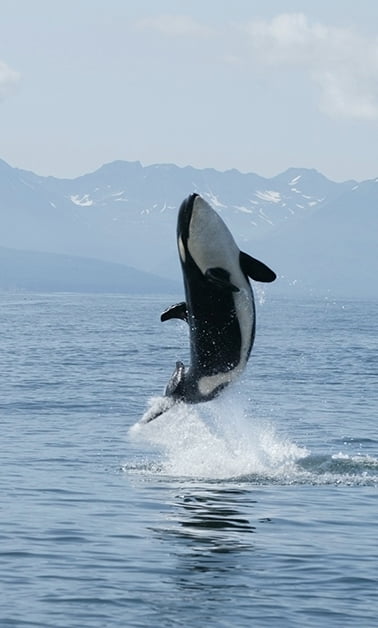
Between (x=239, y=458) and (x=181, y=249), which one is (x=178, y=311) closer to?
(x=181, y=249)

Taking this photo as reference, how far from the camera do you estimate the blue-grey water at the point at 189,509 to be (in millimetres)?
18922

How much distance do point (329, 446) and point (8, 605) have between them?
18537 millimetres

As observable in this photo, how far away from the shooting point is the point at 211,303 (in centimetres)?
2345

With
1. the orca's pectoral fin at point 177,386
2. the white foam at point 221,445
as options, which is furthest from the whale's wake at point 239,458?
the orca's pectoral fin at point 177,386

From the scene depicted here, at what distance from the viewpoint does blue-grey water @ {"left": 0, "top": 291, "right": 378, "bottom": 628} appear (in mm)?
18922

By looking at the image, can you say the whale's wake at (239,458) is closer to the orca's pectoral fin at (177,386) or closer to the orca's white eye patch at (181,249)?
the orca's pectoral fin at (177,386)

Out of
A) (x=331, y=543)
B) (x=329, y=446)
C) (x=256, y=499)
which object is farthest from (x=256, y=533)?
(x=329, y=446)

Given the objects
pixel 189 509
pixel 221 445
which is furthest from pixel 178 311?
pixel 221 445

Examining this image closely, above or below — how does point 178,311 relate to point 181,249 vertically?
below

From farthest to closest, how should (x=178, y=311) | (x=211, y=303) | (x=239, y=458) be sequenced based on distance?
(x=239, y=458), (x=178, y=311), (x=211, y=303)

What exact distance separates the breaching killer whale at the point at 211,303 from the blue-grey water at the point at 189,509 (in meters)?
0.59

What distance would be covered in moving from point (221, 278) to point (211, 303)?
76cm

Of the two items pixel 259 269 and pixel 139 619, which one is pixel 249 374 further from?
pixel 139 619

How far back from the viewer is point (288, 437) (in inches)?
1499
